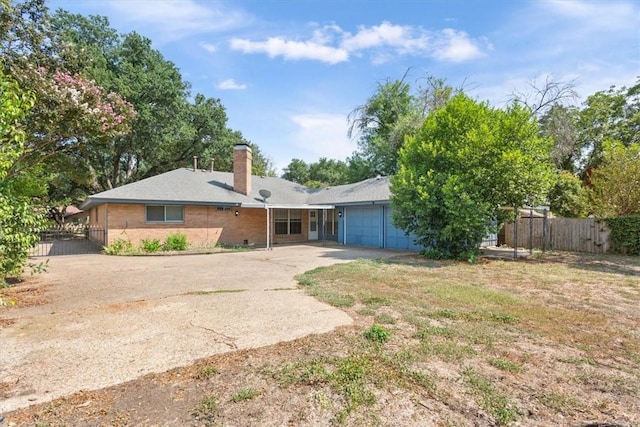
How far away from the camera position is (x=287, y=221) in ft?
65.3

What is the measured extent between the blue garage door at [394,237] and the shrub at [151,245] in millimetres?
10704

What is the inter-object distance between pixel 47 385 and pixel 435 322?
15.6 ft

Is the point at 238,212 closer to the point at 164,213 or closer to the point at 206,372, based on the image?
the point at 164,213

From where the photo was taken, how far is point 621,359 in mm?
3795

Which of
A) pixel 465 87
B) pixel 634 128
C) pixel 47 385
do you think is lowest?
pixel 47 385

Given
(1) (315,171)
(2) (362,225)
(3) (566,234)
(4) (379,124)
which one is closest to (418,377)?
(2) (362,225)

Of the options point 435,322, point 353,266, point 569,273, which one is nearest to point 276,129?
point 353,266

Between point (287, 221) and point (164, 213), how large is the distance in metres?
6.86

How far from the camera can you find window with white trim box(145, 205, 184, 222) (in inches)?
606

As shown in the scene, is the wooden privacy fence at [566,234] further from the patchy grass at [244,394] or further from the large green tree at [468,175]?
the patchy grass at [244,394]

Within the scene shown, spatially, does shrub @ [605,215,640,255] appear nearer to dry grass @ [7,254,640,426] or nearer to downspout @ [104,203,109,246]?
dry grass @ [7,254,640,426]

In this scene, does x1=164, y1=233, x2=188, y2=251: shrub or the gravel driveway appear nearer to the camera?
the gravel driveway

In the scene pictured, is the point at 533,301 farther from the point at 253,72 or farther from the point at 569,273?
the point at 253,72

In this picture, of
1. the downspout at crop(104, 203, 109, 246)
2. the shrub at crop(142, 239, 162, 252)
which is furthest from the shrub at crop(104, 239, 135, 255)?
the shrub at crop(142, 239, 162, 252)
